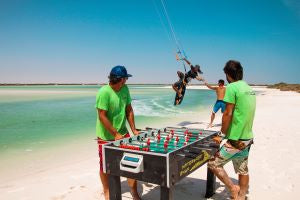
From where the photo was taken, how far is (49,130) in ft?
35.6

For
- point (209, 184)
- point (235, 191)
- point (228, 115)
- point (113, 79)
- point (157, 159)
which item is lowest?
point (209, 184)

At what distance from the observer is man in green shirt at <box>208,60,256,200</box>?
3.30m

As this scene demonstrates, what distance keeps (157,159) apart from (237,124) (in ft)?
3.92

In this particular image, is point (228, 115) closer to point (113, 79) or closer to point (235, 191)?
point (235, 191)

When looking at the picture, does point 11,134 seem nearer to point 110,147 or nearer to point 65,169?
point 65,169

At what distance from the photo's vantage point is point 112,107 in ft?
12.7

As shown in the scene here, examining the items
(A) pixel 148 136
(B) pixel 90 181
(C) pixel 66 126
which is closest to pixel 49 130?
(C) pixel 66 126

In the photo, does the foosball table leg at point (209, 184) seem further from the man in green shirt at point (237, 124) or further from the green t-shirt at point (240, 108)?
the green t-shirt at point (240, 108)

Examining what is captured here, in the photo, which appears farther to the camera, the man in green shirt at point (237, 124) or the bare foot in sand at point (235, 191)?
the bare foot in sand at point (235, 191)

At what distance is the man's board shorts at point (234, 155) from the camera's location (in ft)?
11.3

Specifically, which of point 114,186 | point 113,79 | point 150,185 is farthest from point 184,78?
point 114,186

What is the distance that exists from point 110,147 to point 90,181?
2.17 meters

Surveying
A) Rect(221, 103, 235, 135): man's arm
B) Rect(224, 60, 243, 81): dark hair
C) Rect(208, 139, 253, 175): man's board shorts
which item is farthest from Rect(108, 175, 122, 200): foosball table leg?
Rect(224, 60, 243, 81): dark hair

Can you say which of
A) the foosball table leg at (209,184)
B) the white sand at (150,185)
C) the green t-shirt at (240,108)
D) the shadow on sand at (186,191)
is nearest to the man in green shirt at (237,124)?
the green t-shirt at (240,108)
